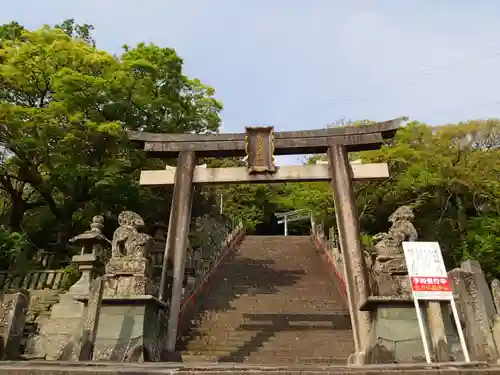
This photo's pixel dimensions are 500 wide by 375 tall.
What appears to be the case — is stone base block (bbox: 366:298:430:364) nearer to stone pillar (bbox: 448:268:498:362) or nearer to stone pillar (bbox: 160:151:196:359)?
stone pillar (bbox: 448:268:498:362)

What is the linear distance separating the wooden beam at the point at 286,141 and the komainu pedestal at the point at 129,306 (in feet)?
10.9

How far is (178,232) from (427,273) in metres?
6.01

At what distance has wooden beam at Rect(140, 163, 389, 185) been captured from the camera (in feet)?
37.2

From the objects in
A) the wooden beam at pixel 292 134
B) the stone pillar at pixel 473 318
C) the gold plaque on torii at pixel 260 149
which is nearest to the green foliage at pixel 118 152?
the wooden beam at pixel 292 134

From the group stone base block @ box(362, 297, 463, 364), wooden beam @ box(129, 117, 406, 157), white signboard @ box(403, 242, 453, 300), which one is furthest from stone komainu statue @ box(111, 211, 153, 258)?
white signboard @ box(403, 242, 453, 300)

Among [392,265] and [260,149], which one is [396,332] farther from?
[260,149]

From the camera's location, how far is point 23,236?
588 inches

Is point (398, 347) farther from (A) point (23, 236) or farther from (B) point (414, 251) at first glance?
(A) point (23, 236)

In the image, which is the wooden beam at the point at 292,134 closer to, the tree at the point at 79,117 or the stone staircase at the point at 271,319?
the tree at the point at 79,117

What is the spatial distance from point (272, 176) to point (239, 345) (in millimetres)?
4225

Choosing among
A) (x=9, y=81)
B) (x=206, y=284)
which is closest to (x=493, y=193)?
(x=206, y=284)

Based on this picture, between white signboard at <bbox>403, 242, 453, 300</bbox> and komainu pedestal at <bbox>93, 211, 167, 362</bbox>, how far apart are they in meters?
4.70

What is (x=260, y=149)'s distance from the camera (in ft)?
37.6

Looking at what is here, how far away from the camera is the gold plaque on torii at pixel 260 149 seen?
37.1 ft
